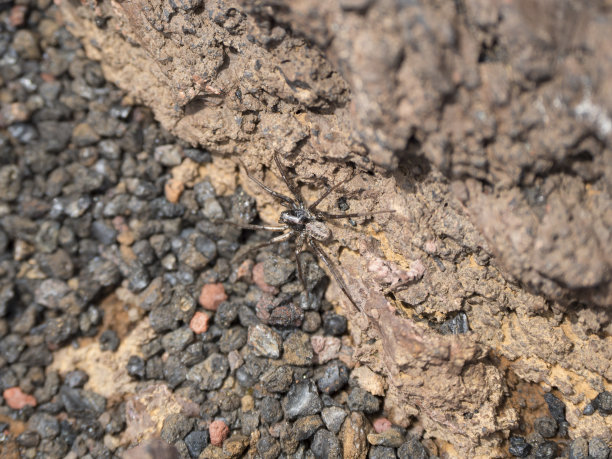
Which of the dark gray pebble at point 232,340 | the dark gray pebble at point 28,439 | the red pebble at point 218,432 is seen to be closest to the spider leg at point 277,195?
the dark gray pebble at point 232,340

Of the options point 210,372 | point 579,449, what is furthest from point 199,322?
point 579,449

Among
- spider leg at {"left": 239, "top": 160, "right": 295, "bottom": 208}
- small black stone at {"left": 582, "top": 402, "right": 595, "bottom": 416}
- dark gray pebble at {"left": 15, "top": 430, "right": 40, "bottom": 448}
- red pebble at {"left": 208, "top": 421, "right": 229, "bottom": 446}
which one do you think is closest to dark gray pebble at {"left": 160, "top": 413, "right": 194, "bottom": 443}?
red pebble at {"left": 208, "top": 421, "right": 229, "bottom": 446}

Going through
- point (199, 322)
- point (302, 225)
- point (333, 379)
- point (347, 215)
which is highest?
point (347, 215)

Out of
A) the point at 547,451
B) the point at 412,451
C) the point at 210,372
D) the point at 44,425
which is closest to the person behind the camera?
the point at 547,451

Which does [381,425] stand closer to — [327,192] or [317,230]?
[317,230]

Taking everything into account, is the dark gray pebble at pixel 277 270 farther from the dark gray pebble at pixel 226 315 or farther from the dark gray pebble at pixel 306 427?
A: the dark gray pebble at pixel 306 427

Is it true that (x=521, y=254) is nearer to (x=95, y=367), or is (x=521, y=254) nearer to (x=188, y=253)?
(x=188, y=253)

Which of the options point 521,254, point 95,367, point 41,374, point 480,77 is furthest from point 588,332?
point 41,374
